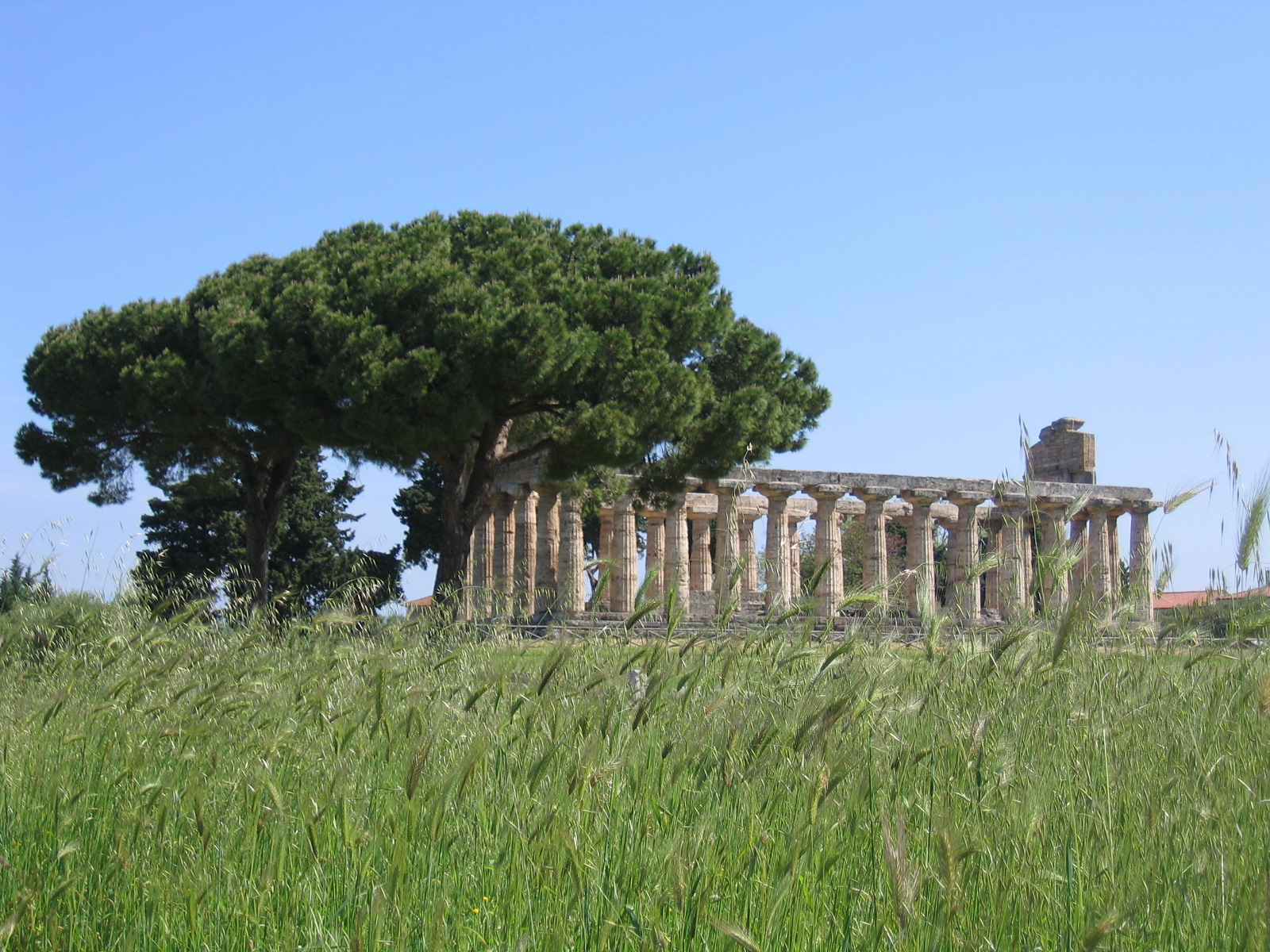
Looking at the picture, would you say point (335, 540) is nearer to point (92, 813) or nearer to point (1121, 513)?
point (1121, 513)

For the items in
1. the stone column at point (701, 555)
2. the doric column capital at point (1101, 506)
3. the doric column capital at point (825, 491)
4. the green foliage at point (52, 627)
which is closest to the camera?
the green foliage at point (52, 627)

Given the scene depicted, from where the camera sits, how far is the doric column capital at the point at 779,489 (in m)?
37.9

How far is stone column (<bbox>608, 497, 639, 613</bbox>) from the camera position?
1506 inches

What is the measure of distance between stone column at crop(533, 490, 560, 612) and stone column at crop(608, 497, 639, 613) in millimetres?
1864

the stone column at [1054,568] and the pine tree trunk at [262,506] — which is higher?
the pine tree trunk at [262,506]

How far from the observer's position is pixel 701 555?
1759 inches

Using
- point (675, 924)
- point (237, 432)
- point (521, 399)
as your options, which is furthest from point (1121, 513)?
point (675, 924)

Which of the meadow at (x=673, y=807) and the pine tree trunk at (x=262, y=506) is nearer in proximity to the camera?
the meadow at (x=673, y=807)

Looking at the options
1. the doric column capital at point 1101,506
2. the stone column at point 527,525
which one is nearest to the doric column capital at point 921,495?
the doric column capital at point 1101,506

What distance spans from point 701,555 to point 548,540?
872 cm

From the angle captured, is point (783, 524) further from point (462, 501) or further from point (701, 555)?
point (462, 501)

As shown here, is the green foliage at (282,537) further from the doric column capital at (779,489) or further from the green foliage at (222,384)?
the doric column capital at (779,489)

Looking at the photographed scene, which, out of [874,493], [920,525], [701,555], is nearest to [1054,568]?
[874,493]

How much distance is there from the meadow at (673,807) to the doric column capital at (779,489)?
31.0m
